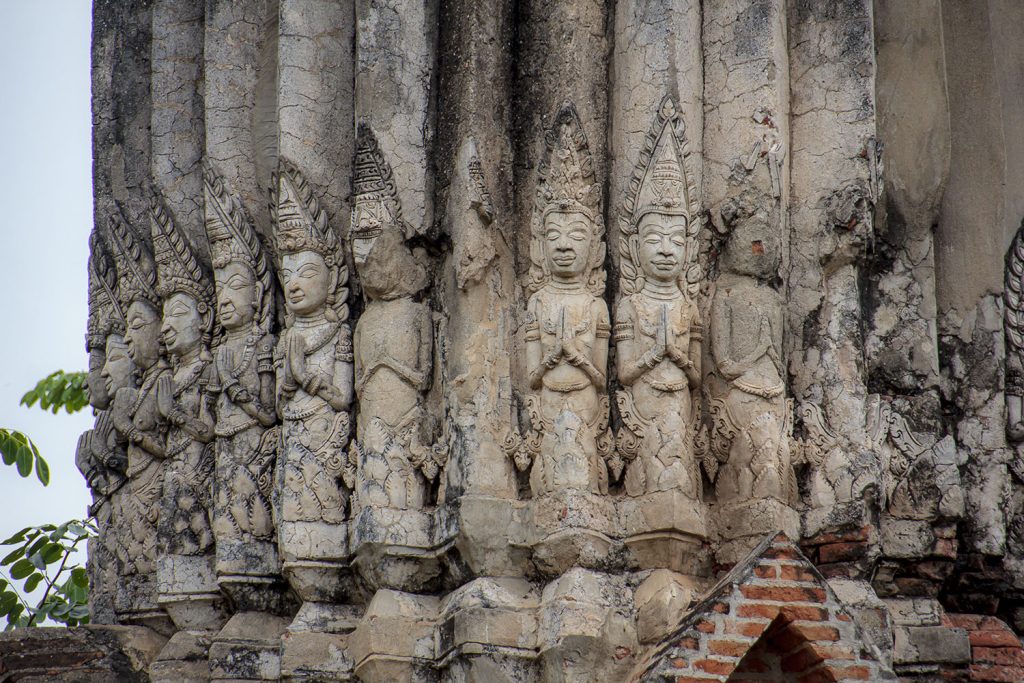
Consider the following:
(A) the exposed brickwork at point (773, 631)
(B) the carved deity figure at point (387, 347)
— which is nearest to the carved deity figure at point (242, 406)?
(B) the carved deity figure at point (387, 347)

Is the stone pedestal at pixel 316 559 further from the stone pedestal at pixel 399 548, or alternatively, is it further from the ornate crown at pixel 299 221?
the ornate crown at pixel 299 221

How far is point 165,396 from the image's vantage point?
11586mm

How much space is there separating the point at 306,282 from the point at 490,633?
2.27m

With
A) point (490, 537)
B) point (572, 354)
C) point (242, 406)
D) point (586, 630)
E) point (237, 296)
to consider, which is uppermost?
point (237, 296)

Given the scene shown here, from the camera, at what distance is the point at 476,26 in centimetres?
1074

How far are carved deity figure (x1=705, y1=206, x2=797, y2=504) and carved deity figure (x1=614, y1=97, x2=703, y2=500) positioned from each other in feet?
0.46

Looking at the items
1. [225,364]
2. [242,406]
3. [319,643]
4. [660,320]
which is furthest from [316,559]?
[660,320]

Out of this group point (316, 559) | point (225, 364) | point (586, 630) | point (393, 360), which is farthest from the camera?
point (225, 364)

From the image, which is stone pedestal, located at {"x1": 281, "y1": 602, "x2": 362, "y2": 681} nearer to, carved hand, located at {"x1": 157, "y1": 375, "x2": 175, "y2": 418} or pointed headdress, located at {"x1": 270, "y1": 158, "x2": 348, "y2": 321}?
pointed headdress, located at {"x1": 270, "y1": 158, "x2": 348, "y2": 321}

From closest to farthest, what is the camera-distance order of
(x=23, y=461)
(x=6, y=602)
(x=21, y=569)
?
(x=23, y=461), (x=6, y=602), (x=21, y=569)

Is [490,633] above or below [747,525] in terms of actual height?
below

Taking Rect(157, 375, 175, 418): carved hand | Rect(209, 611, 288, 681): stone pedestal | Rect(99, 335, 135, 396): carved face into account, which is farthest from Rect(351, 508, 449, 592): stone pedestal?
Rect(99, 335, 135, 396): carved face

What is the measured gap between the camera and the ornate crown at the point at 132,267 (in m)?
11.9

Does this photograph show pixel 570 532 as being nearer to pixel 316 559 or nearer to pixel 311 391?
pixel 316 559
